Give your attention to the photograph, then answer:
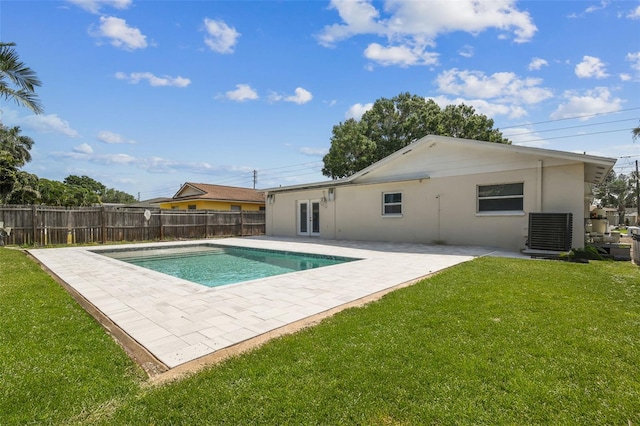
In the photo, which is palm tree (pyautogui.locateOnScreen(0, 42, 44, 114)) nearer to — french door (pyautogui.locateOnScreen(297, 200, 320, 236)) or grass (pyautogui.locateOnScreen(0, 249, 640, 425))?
grass (pyautogui.locateOnScreen(0, 249, 640, 425))

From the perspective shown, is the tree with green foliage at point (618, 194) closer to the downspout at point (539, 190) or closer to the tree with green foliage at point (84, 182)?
the downspout at point (539, 190)

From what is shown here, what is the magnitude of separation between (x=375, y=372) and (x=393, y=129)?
28336 mm

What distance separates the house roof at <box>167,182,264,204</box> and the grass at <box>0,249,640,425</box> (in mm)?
22149

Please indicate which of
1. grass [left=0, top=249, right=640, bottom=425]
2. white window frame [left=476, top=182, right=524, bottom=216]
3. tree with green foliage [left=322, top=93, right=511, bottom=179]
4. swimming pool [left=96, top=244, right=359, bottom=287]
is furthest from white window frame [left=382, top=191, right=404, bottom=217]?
tree with green foliage [left=322, top=93, right=511, bottom=179]

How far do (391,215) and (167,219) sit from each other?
1231 centimetres

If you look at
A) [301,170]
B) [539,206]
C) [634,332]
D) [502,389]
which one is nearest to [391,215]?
[539,206]

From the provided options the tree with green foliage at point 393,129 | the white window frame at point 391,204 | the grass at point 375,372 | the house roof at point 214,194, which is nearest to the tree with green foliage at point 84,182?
the house roof at point 214,194

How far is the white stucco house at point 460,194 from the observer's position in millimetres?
10062

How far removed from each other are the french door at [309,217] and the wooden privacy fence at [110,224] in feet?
14.5

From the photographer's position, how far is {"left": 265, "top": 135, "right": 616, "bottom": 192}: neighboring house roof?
391 inches

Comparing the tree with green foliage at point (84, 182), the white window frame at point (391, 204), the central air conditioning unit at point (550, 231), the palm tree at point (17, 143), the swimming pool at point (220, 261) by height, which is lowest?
the swimming pool at point (220, 261)

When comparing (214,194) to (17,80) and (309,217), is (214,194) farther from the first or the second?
(17,80)

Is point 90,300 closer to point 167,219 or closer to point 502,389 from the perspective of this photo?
point 502,389

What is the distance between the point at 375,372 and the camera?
2.67 metres
